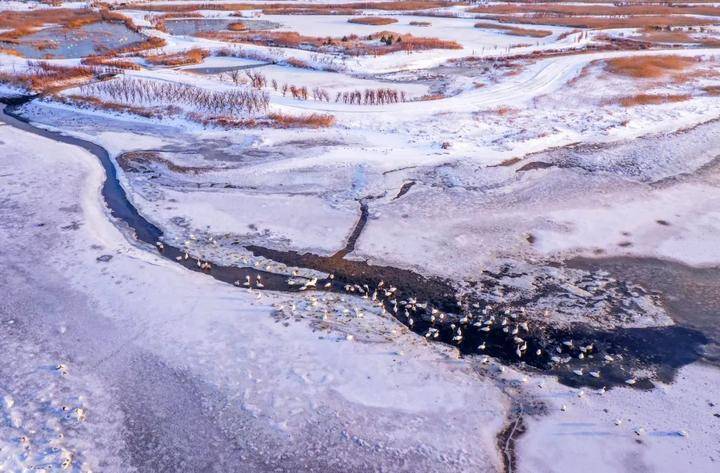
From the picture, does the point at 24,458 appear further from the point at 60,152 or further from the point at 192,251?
the point at 60,152

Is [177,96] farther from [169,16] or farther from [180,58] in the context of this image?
[169,16]

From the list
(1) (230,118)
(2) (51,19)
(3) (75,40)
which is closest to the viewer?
(1) (230,118)

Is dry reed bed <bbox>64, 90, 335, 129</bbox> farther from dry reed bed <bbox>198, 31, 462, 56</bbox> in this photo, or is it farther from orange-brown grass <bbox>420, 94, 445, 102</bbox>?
dry reed bed <bbox>198, 31, 462, 56</bbox>

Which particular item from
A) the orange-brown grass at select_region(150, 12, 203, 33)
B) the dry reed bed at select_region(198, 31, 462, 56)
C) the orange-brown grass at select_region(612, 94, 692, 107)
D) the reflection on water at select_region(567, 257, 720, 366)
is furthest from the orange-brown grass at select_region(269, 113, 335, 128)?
the orange-brown grass at select_region(150, 12, 203, 33)

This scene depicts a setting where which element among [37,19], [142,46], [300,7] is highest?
[300,7]

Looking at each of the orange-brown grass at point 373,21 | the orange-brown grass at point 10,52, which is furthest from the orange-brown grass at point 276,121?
the orange-brown grass at point 373,21

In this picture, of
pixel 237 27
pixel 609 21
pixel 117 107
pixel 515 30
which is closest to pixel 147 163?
pixel 117 107
